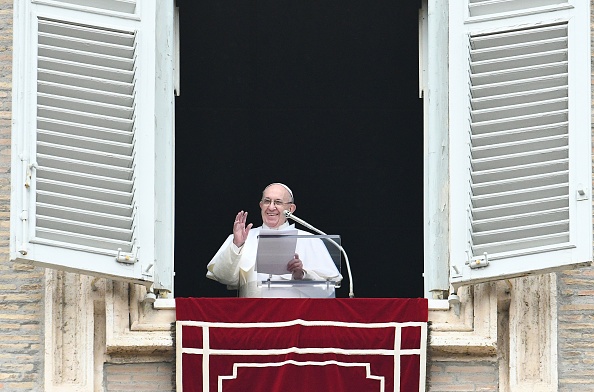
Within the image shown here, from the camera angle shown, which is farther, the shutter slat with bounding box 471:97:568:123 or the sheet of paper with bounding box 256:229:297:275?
the sheet of paper with bounding box 256:229:297:275

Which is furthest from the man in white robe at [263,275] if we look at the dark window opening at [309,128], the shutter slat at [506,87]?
the dark window opening at [309,128]

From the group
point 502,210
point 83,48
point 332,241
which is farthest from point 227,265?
point 502,210

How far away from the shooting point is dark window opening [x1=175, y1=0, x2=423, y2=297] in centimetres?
1376

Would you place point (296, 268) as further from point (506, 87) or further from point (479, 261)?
point (506, 87)

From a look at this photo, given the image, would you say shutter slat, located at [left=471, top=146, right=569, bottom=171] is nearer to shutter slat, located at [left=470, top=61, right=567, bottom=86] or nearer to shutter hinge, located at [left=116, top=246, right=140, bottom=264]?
shutter slat, located at [left=470, top=61, right=567, bottom=86]

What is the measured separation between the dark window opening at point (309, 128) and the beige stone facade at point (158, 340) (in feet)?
10.2

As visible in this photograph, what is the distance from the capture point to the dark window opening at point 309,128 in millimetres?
13758

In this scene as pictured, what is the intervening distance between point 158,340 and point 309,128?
439 cm

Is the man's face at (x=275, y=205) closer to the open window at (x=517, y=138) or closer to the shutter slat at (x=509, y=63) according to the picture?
the open window at (x=517, y=138)

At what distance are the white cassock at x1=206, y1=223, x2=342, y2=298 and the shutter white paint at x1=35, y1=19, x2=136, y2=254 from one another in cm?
74

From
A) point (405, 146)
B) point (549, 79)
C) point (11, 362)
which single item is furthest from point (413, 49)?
point (11, 362)

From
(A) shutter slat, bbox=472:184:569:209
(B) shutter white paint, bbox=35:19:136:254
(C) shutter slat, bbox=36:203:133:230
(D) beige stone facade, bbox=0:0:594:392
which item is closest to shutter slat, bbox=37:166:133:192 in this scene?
(B) shutter white paint, bbox=35:19:136:254

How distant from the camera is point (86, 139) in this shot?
34.5 ft

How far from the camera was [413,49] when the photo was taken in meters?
13.8
